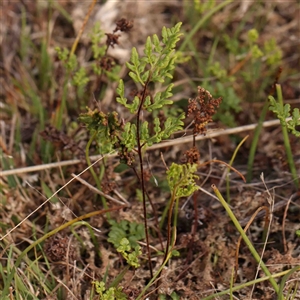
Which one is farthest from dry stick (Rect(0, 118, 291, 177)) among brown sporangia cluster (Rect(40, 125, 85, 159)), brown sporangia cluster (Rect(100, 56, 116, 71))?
brown sporangia cluster (Rect(100, 56, 116, 71))

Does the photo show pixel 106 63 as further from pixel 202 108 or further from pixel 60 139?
pixel 202 108

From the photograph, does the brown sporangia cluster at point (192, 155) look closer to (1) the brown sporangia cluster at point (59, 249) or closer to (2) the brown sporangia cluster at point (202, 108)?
(2) the brown sporangia cluster at point (202, 108)

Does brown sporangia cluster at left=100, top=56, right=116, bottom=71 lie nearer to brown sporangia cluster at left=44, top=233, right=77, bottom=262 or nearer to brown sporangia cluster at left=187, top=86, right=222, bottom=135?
brown sporangia cluster at left=187, top=86, right=222, bottom=135

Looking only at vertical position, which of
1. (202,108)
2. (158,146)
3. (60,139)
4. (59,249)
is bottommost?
(59,249)

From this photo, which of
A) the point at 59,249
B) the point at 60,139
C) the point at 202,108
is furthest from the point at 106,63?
the point at 59,249

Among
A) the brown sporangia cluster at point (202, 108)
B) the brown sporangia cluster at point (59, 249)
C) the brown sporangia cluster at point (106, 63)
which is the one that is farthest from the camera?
the brown sporangia cluster at point (106, 63)

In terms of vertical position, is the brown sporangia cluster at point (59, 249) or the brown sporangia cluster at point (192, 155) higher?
the brown sporangia cluster at point (192, 155)

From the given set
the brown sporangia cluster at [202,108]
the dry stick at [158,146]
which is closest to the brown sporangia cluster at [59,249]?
the dry stick at [158,146]

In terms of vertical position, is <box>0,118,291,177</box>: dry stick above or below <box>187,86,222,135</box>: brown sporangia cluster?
below
